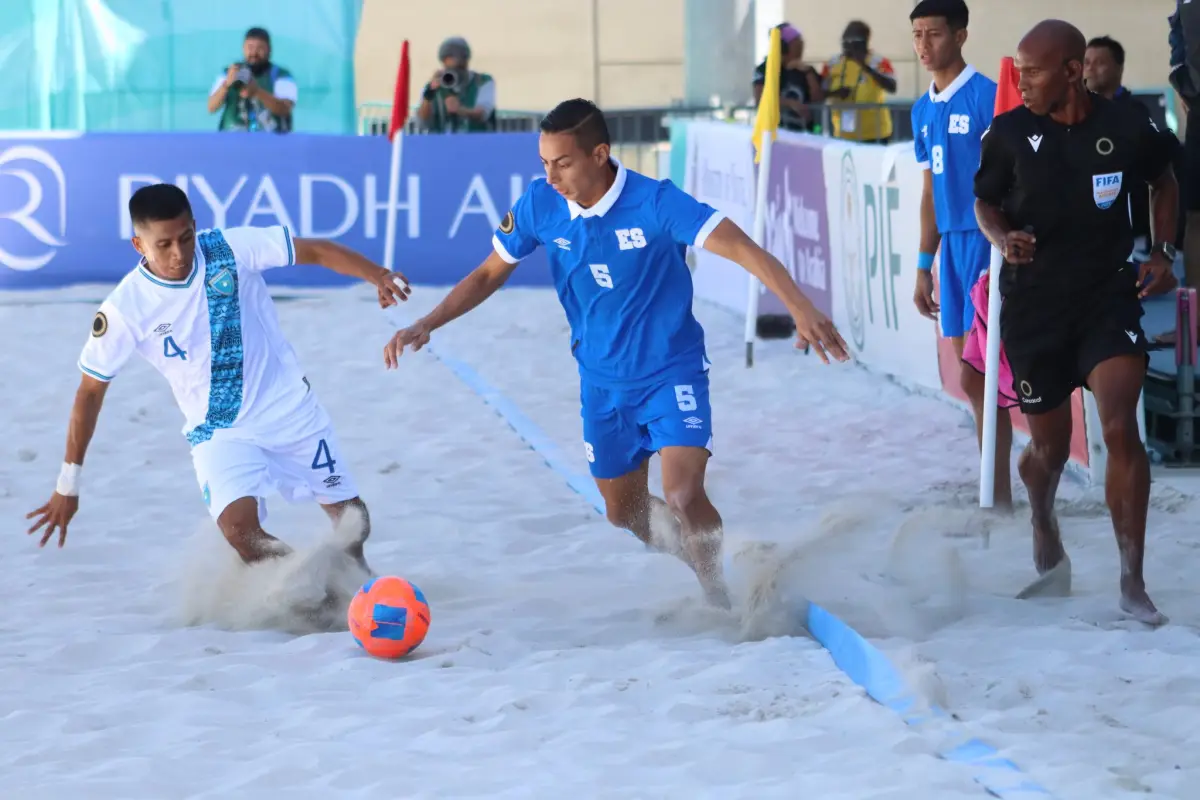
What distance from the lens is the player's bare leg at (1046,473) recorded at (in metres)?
5.63

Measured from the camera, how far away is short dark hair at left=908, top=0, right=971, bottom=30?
6828mm

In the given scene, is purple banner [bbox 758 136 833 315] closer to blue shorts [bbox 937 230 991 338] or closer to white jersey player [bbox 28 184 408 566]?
blue shorts [bbox 937 230 991 338]

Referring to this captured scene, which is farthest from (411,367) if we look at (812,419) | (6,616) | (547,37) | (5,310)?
(547,37)

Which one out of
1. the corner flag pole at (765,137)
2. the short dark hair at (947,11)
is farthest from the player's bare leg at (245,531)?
the corner flag pole at (765,137)

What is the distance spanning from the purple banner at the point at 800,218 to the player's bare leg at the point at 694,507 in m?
6.00

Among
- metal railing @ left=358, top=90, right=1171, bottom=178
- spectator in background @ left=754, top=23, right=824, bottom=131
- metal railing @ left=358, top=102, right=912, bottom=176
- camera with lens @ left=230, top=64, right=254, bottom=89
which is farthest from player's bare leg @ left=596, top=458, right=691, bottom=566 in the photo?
camera with lens @ left=230, top=64, right=254, bottom=89


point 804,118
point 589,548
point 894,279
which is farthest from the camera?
point 804,118

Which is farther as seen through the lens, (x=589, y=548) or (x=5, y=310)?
(x=5, y=310)

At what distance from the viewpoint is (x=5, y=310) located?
13781 mm

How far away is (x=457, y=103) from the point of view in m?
15.8

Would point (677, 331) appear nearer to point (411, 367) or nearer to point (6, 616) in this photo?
point (6, 616)

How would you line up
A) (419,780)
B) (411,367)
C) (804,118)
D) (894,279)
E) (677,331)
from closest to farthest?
(419,780), (677,331), (894,279), (411,367), (804,118)

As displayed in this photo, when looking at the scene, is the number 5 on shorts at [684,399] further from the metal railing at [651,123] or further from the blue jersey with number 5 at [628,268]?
the metal railing at [651,123]

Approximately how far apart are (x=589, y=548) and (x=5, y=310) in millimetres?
Result: 8479
